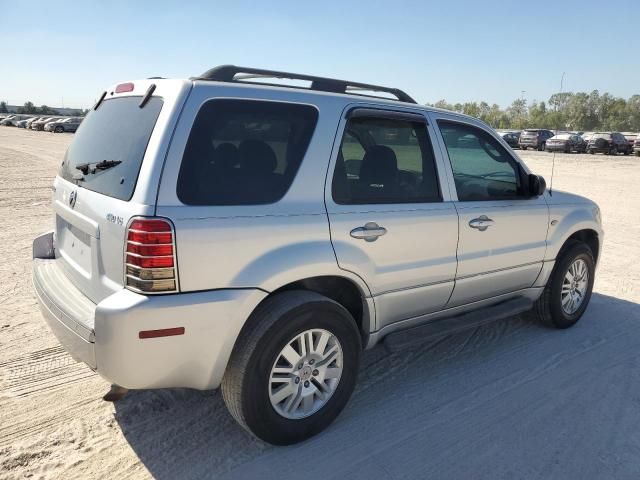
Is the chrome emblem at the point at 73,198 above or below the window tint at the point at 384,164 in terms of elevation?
below

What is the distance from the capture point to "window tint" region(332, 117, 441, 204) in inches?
118

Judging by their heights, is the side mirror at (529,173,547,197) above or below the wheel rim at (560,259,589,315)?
above

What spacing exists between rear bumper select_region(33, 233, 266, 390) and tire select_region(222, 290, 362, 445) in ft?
0.33

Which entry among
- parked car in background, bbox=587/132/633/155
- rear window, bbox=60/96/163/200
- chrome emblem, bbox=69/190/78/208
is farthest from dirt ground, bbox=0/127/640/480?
parked car in background, bbox=587/132/633/155

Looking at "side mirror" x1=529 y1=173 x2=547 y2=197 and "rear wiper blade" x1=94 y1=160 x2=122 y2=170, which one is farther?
"side mirror" x1=529 y1=173 x2=547 y2=197

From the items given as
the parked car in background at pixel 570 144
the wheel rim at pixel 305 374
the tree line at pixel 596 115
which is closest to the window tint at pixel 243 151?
the wheel rim at pixel 305 374

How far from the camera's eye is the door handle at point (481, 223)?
3.58 m

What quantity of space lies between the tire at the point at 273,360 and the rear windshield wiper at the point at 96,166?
1.09m

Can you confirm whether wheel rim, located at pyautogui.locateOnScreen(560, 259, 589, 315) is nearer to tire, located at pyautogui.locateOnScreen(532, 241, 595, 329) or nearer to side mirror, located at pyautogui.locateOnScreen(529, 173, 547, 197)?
tire, located at pyautogui.locateOnScreen(532, 241, 595, 329)

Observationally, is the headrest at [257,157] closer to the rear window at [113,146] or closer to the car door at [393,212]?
the car door at [393,212]

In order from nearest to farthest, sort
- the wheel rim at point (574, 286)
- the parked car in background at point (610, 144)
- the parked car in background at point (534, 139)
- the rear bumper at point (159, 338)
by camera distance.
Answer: the rear bumper at point (159, 338)
the wheel rim at point (574, 286)
the parked car in background at point (610, 144)
the parked car in background at point (534, 139)

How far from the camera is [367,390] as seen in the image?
3469 mm

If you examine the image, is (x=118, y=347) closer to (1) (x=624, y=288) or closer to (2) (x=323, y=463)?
(2) (x=323, y=463)

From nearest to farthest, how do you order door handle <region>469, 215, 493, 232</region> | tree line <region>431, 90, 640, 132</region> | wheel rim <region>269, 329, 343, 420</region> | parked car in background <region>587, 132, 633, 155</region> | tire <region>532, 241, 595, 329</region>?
wheel rim <region>269, 329, 343, 420</region> → door handle <region>469, 215, 493, 232</region> → tire <region>532, 241, 595, 329</region> → parked car in background <region>587, 132, 633, 155</region> → tree line <region>431, 90, 640, 132</region>
